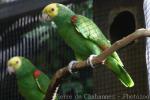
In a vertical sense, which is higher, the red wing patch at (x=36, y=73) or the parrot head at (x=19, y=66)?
the parrot head at (x=19, y=66)

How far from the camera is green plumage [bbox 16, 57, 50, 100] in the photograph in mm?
2123

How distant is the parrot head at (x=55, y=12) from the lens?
198cm

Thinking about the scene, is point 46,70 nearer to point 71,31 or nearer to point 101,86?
point 101,86

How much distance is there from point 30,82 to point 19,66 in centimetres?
11

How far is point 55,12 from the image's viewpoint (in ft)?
6.59

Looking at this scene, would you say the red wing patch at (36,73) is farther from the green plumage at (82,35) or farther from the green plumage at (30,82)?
the green plumage at (82,35)

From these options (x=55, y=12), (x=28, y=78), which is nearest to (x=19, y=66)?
(x=28, y=78)

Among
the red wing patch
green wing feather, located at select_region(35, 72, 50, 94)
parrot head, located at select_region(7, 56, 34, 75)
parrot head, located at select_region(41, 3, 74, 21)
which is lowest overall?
green wing feather, located at select_region(35, 72, 50, 94)

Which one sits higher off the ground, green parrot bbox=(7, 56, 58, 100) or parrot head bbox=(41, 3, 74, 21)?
parrot head bbox=(41, 3, 74, 21)

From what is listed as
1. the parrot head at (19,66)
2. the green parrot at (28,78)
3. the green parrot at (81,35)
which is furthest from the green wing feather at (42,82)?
the green parrot at (81,35)

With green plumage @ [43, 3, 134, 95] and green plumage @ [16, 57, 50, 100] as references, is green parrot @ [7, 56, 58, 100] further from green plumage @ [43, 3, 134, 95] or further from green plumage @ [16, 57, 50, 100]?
green plumage @ [43, 3, 134, 95]

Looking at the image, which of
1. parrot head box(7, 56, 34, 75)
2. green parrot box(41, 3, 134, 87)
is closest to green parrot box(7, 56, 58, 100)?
parrot head box(7, 56, 34, 75)

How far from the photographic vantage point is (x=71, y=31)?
1.96 m

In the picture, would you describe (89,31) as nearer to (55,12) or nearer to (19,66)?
(55,12)
